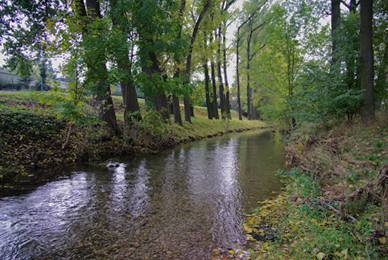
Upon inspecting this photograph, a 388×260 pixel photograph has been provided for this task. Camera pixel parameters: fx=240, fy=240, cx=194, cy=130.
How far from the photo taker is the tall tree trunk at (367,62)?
721cm

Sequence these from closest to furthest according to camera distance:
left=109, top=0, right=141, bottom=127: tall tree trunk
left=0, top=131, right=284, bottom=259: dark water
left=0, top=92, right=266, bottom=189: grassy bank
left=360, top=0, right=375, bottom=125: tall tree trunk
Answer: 1. left=0, top=131, right=284, bottom=259: dark water
2. left=0, top=92, right=266, bottom=189: grassy bank
3. left=360, top=0, right=375, bottom=125: tall tree trunk
4. left=109, top=0, right=141, bottom=127: tall tree trunk

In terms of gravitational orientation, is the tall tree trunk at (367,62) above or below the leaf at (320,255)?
above

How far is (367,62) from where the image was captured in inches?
288

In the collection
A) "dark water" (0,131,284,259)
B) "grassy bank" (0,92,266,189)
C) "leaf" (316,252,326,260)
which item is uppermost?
"grassy bank" (0,92,266,189)

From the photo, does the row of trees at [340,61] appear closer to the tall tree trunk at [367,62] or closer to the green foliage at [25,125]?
the tall tree trunk at [367,62]

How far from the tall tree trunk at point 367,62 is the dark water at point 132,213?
3452mm

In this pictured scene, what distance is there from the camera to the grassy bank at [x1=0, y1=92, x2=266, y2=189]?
22.1ft

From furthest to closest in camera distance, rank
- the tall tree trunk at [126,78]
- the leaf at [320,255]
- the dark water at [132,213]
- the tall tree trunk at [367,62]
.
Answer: the tall tree trunk at [126,78]
the tall tree trunk at [367,62]
the dark water at [132,213]
the leaf at [320,255]

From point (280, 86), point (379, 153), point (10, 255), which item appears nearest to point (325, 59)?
point (280, 86)

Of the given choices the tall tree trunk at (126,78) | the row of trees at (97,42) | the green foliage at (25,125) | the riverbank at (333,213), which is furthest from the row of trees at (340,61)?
the green foliage at (25,125)

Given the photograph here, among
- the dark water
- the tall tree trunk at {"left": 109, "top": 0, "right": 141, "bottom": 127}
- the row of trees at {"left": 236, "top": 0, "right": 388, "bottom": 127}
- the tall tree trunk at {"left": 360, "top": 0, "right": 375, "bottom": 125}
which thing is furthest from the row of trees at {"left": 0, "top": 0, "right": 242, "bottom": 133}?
the tall tree trunk at {"left": 360, "top": 0, "right": 375, "bottom": 125}

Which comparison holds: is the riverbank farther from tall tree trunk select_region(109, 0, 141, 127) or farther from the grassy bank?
tall tree trunk select_region(109, 0, 141, 127)

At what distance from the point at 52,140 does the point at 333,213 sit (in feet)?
27.6

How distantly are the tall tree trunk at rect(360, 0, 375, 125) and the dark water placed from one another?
136 inches
